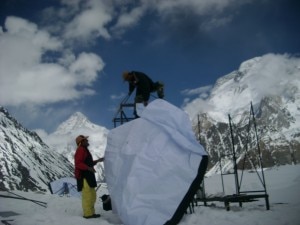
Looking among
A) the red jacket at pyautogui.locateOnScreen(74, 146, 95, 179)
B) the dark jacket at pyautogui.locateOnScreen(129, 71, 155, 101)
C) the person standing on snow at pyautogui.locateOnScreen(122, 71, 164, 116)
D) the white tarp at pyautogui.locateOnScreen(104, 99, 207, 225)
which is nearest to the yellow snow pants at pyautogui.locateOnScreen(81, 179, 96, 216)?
the red jacket at pyautogui.locateOnScreen(74, 146, 95, 179)

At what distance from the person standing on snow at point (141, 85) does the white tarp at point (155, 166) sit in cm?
170

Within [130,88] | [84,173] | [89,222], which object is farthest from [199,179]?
[130,88]

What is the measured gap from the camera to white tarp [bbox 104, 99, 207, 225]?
727 centimetres

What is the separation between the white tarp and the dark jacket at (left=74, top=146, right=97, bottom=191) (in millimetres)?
982

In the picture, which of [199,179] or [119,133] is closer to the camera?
[199,179]

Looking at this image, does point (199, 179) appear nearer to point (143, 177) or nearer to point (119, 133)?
point (143, 177)

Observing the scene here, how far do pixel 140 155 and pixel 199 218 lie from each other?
175cm

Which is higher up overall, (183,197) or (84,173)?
(84,173)

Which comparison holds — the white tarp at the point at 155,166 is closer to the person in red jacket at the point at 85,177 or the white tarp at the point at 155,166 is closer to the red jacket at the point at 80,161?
the person in red jacket at the point at 85,177

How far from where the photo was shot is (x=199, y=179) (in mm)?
7660

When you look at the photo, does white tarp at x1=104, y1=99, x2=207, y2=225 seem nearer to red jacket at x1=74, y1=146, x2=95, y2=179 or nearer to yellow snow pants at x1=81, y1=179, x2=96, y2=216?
yellow snow pants at x1=81, y1=179, x2=96, y2=216

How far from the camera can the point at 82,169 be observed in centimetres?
A: 952

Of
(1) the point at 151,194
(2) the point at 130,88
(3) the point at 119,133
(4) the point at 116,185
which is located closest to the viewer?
(1) the point at 151,194

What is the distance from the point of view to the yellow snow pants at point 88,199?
9125mm
